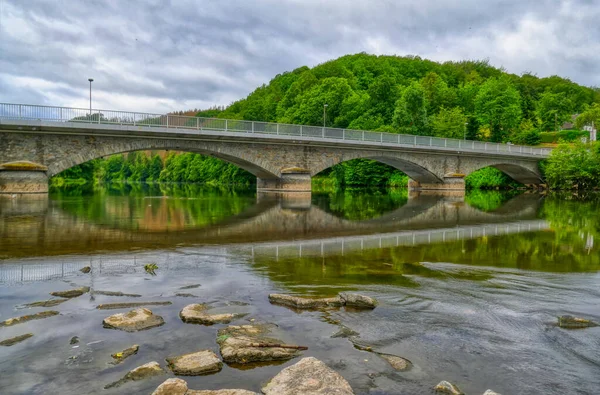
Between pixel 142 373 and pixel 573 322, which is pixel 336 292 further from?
pixel 142 373

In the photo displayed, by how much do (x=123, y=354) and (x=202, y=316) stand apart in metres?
1.34

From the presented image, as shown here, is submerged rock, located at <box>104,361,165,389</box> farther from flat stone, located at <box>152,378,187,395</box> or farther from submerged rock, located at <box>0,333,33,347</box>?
submerged rock, located at <box>0,333,33,347</box>

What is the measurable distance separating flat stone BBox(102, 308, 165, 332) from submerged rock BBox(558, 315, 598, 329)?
555 cm

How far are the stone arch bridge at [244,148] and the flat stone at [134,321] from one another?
2726cm

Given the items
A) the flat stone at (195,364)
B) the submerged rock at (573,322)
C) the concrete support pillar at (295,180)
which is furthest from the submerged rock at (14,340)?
the concrete support pillar at (295,180)

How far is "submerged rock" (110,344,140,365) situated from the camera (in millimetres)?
4648

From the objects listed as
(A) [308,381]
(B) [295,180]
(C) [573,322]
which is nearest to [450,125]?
(B) [295,180]

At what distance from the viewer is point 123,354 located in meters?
4.78

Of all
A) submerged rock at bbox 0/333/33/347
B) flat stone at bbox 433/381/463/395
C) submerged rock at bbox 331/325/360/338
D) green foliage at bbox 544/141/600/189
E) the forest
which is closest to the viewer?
flat stone at bbox 433/381/463/395

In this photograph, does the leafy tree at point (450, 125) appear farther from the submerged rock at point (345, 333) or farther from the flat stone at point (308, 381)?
the flat stone at point (308, 381)

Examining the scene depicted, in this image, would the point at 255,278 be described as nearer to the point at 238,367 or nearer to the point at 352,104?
the point at 238,367

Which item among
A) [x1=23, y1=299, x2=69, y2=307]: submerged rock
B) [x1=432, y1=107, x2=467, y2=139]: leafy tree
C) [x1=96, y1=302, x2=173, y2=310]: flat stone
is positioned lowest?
[x1=96, y1=302, x2=173, y2=310]: flat stone

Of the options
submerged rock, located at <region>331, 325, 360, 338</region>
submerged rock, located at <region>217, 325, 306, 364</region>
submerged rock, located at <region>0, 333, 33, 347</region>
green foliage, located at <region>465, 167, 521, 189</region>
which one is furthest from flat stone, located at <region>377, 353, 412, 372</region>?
green foliage, located at <region>465, 167, 521, 189</region>

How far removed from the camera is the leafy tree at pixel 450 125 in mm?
72981
